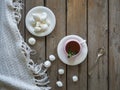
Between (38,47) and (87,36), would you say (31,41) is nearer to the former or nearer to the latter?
(38,47)

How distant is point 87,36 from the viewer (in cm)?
164

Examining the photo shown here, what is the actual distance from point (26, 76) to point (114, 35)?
0.59 metres

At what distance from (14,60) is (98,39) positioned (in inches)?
20.5

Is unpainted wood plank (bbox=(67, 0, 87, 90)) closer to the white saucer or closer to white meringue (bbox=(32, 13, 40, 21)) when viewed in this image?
the white saucer

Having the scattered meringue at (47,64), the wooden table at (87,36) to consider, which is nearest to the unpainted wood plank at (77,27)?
the wooden table at (87,36)

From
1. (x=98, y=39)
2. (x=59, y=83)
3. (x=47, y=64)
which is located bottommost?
(x=59, y=83)

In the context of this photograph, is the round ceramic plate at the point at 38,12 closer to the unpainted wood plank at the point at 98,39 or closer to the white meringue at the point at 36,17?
the white meringue at the point at 36,17

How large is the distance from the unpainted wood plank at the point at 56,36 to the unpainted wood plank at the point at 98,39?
16 cm

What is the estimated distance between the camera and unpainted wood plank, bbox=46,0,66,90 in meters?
1.62

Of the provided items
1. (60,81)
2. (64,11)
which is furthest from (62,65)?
(64,11)

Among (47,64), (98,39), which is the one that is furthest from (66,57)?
(98,39)

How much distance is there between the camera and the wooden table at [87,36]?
5.34 feet

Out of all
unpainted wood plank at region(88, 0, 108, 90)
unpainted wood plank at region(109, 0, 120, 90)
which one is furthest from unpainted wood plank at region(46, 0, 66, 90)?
unpainted wood plank at region(109, 0, 120, 90)

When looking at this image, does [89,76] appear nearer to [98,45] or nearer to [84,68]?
[84,68]
